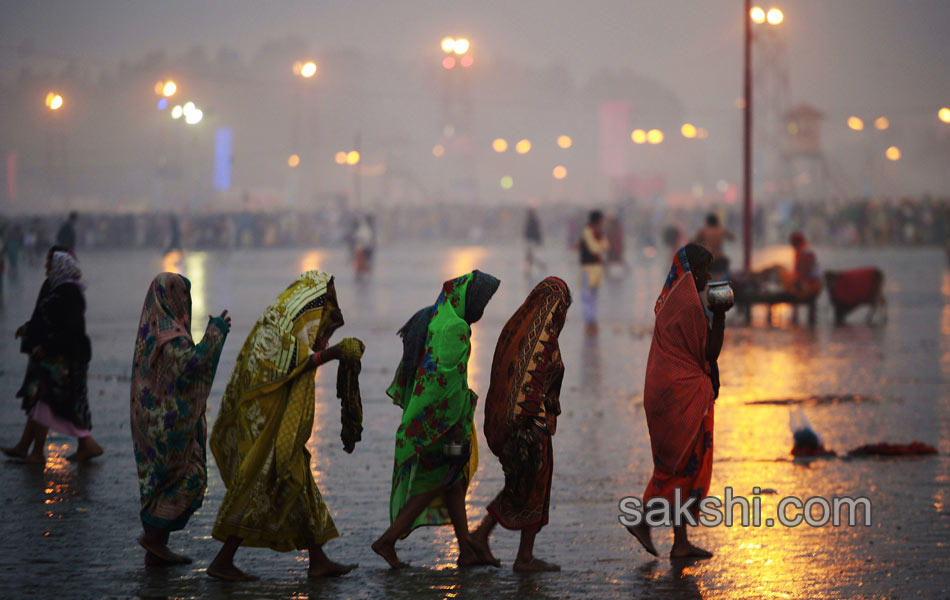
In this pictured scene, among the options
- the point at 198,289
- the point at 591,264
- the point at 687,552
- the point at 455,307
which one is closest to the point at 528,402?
the point at 455,307

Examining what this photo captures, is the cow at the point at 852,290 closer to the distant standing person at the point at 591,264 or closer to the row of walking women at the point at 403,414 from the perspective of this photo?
the distant standing person at the point at 591,264

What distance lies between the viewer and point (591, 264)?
628 inches

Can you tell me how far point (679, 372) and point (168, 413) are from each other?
86.5 inches

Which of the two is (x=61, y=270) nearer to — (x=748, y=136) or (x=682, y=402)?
Result: (x=682, y=402)

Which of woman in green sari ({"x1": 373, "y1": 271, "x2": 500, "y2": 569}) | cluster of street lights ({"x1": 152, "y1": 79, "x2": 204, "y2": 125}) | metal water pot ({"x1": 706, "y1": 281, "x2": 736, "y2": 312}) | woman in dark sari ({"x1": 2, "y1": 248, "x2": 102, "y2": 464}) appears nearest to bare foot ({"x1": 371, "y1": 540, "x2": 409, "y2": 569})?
woman in green sari ({"x1": 373, "y1": 271, "x2": 500, "y2": 569})

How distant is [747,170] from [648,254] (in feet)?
80.8

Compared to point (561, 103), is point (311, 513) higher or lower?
lower

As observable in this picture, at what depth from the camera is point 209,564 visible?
5324 mm

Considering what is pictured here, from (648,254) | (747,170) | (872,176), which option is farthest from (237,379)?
(872,176)

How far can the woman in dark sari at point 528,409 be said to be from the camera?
5227 millimetres

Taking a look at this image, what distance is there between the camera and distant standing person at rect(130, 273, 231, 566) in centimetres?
528

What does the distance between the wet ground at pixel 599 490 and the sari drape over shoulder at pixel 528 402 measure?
305 mm

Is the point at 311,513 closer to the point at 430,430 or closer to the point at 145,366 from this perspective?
the point at 430,430

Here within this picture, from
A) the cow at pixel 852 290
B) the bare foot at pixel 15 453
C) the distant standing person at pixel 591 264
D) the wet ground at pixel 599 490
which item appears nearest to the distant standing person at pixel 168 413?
the wet ground at pixel 599 490
